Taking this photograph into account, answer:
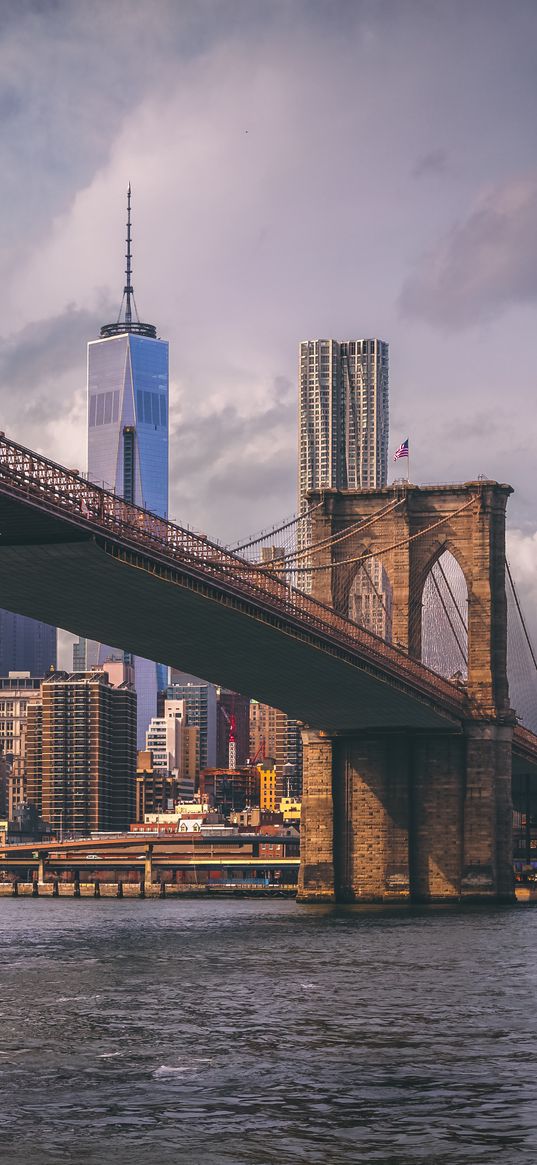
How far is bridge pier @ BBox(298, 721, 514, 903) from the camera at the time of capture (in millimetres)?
103875

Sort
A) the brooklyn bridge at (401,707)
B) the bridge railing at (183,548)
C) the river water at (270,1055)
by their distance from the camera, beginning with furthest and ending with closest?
1. the brooklyn bridge at (401,707)
2. the bridge railing at (183,548)
3. the river water at (270,1055)

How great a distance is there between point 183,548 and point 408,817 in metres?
39.6

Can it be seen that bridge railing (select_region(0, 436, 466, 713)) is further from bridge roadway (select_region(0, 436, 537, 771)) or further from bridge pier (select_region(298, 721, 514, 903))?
bridge pier (select_region(298, 721, 514, 903))

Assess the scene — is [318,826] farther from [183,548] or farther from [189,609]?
[183,548]

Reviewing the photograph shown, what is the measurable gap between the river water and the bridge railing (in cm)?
1429

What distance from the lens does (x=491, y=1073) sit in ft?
105

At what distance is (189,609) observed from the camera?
2960 inches

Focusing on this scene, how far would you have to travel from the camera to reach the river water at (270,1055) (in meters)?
26.0

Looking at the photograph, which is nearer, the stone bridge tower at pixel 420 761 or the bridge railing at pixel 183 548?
the bridge railing at pixel 183 548

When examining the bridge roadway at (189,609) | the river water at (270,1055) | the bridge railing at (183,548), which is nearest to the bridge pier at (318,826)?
the bridge roadway at (189,609)

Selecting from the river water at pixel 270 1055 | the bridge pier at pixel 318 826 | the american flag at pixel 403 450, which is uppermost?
the american flag at pixel 403 450

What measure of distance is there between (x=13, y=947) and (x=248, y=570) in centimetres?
1798

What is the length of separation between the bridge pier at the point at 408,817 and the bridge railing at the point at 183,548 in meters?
7.07

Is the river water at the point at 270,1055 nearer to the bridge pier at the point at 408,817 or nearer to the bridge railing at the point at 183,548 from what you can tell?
the bridge railing at the point at 183,548
